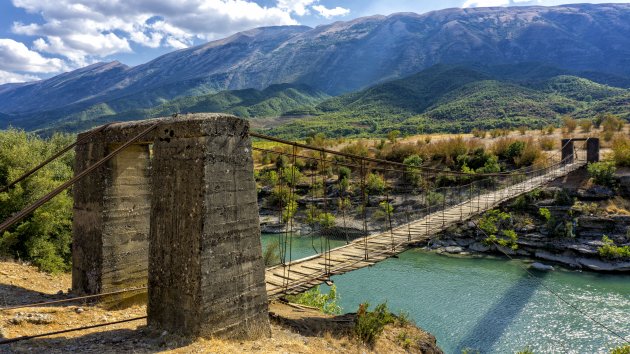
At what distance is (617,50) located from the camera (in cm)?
7781

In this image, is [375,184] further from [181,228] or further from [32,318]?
[32,318]

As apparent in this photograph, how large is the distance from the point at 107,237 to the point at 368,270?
9.16m

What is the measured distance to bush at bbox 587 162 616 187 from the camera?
45.5 ft

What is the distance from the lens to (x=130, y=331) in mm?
3713

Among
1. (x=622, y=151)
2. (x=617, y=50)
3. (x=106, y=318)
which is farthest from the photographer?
(x=617, y=50)

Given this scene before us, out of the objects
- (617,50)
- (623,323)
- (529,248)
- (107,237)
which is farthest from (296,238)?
(617,50)

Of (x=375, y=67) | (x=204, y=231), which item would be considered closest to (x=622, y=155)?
(x=204, y=231)

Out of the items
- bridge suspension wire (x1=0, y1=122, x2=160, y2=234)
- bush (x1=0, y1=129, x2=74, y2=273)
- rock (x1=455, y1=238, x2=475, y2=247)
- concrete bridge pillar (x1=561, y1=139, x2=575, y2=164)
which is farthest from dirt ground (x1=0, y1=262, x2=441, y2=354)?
concrete bridge pillar (x1=561, y1=139, x2=575, y2=164)

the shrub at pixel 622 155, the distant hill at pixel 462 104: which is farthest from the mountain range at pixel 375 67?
the shrub at pixel 622 155

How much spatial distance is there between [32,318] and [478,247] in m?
13.0

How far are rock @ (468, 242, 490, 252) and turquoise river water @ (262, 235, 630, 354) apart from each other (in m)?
0.61

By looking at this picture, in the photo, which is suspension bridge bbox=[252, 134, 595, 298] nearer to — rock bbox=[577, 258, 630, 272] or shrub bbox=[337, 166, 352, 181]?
rock bbox=[577, 258, 630, 272]

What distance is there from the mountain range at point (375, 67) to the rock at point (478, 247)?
2816 centimetres

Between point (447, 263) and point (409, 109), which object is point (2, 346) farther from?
point (409, 109)
